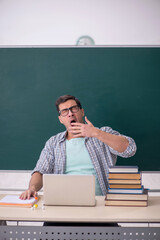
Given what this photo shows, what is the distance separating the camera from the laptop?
1.62 m

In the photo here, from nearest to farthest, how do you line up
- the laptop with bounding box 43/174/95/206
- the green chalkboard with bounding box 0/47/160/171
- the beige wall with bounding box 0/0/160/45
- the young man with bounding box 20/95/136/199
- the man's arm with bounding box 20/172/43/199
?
the laptop with bounding box 43/174/95/206 → the man's arm with bounding box 20/172/43/199 → the young man with bounding box 20/95/136/199 → the green chalkboard with bounding box 0/47/160/171 → the beige wall with bounding box 0/0/160/45

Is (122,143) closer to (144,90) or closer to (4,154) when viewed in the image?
(144,90)

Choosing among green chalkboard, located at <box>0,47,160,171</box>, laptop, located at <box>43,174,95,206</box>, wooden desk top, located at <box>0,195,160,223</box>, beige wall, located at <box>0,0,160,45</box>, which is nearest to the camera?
wooden desk top, located at <box>0,195,160,223</box>

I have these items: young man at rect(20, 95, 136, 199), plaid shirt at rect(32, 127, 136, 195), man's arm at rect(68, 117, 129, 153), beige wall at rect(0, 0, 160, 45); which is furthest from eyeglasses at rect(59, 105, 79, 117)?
beige wall at rect(0, 0, 160, 45)

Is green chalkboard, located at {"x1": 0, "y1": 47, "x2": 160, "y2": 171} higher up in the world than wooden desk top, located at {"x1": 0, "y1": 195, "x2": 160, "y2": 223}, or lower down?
higher up

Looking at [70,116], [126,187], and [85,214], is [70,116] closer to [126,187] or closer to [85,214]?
[126,187]

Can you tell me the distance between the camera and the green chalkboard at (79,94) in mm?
2949

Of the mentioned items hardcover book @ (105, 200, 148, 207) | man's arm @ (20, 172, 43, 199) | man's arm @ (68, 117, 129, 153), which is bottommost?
hardcover book @ (105, 200, 148, 207)

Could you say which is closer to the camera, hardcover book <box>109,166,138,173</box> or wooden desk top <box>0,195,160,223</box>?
wooden desk top <box>0,195,160,223</box>

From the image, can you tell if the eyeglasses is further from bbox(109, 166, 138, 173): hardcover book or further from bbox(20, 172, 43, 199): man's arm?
bbox(109, 166, 138, 173): hardcover book

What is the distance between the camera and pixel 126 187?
1.70 m

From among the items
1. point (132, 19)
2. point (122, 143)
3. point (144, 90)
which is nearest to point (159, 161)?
point (144, 90)

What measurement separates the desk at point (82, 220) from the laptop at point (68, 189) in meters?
0.05

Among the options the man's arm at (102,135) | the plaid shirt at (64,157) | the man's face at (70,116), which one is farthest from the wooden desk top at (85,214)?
the man's face at (70,116)
